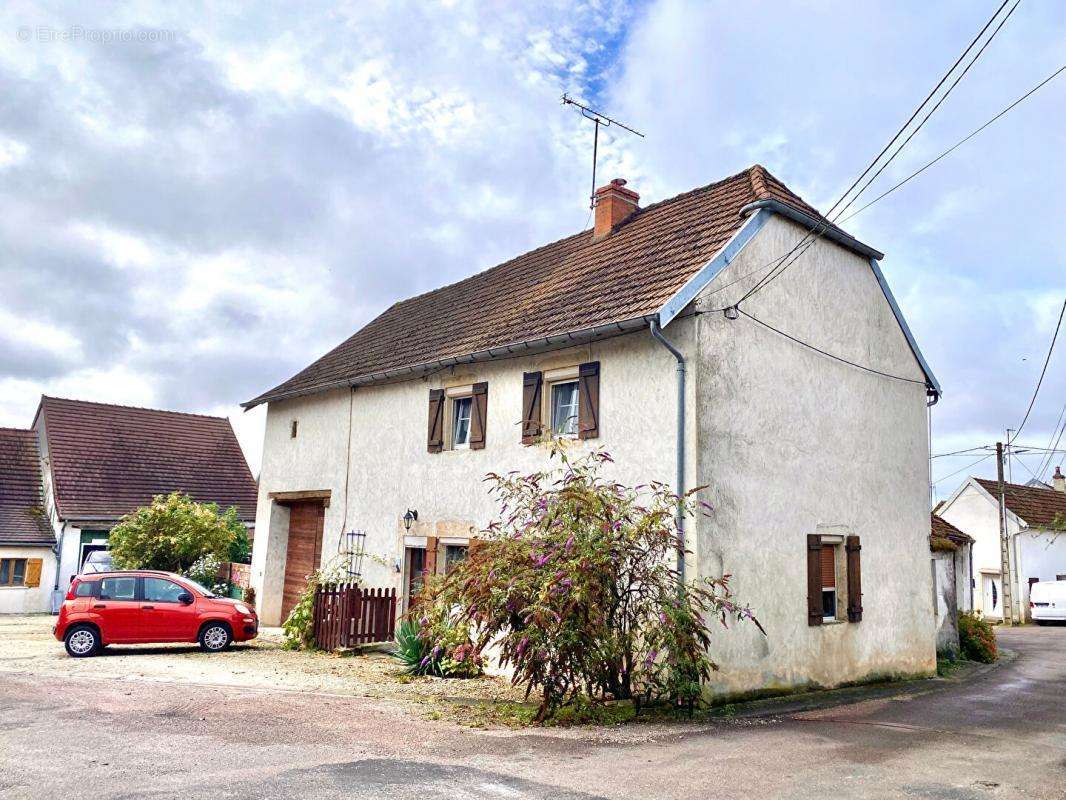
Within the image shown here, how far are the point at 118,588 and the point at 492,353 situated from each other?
7.73 m

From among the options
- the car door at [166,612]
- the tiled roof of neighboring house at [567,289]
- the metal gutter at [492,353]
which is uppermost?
the tiled roof of neighboring house at [567,289]

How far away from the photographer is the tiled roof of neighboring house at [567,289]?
12547 mm

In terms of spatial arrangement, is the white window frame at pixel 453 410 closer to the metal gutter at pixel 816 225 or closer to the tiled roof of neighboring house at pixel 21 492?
the metal gutter at pixel 816 225

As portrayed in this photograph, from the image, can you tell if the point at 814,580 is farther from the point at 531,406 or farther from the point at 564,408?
the point at 531,406

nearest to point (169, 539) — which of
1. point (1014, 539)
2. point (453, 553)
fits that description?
point (453, 553)

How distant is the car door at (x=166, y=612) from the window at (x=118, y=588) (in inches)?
8.0

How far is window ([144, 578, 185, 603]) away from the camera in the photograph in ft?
49.6

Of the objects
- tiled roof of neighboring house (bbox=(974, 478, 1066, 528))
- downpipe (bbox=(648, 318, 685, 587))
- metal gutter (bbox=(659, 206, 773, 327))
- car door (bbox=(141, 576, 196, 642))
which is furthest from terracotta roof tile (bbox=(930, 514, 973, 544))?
car door (bbox=(141, 576, 196, 642))

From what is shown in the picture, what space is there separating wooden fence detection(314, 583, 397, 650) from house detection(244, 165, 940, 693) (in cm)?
64

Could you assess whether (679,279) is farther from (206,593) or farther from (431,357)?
(206,593)

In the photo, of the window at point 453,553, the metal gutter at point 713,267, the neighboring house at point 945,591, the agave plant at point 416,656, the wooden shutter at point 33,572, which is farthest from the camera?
the wooden shutter at point 33,572

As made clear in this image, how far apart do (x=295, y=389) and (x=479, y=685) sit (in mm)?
9474

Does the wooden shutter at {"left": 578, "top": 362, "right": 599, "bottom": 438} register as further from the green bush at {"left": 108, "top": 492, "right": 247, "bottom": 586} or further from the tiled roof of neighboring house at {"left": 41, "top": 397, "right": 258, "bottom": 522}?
the tiled roof of neighboring house at {"left": 41, "top": 397, "right": 258, "bottom": 522}

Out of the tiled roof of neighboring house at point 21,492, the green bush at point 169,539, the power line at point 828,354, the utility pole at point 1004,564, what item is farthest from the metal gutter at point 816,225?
the tiled roof of neighboring house at point 21,492
